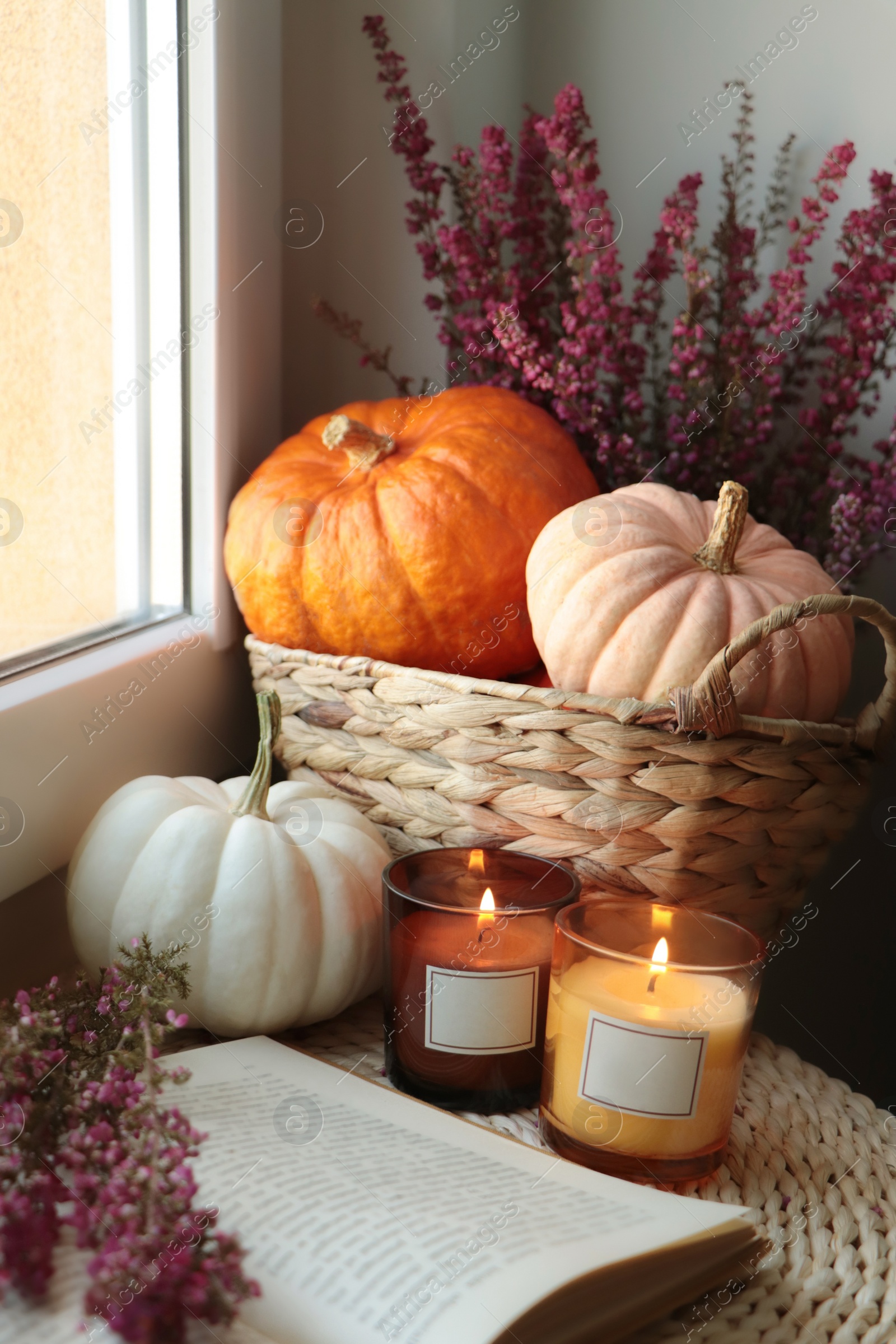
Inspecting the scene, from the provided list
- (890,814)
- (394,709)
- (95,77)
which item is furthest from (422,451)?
(890,814)

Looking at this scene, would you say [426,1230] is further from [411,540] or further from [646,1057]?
[411,540]

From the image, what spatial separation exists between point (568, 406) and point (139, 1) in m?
0.47

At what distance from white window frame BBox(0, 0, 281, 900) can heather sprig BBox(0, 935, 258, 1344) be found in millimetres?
203

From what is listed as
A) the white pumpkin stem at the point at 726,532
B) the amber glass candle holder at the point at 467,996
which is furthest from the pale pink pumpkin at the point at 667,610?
the amber glass candle holder at the point at 467,996

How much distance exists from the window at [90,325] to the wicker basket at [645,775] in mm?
238

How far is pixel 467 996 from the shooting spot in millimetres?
619

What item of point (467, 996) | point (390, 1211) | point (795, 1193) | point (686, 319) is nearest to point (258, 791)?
point (467, 996)

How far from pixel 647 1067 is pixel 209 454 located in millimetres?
627

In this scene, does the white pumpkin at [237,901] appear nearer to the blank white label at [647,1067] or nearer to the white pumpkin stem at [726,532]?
Answer: the blank white label at [647,1067]

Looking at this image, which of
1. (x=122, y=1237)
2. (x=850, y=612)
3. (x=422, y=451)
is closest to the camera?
(x=122, y=1237)

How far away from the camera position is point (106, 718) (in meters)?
0.78

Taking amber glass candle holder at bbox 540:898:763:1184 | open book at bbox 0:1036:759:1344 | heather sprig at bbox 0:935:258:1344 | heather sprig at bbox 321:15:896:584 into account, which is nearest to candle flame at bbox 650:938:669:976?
amber glass candle holder at bbox 540:898:763:1184

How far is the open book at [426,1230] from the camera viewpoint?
0.43 meters

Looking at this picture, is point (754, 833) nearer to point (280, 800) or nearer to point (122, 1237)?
point (280, 800)
